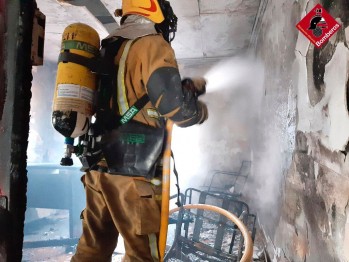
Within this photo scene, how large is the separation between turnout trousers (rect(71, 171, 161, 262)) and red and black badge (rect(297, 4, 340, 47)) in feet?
4.05

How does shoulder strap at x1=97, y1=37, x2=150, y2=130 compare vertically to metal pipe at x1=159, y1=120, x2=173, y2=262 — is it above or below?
above

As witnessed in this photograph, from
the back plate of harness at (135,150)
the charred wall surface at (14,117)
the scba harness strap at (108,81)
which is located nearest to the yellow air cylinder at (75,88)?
the scba harness strap at (108,81)

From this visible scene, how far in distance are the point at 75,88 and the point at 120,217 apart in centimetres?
72

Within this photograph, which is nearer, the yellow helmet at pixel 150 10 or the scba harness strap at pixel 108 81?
the scba harness strap at pixel 108 81

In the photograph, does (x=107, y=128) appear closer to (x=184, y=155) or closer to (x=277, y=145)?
(x=277, y=145)

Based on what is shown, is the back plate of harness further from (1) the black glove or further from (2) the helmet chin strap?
(2) the helmet chin strap

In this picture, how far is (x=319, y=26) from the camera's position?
1.54m

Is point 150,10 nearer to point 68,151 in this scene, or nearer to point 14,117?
point 68,151

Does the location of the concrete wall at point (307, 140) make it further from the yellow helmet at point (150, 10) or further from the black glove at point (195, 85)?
the yellow helmet at point (150, 10)

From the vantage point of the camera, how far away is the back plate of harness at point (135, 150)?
1472 mm

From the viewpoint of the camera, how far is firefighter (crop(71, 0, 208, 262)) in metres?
1.42

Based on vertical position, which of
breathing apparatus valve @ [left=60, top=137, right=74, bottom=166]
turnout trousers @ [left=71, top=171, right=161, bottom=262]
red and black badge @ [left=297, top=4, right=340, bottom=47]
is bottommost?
turnout trousers @ [left=71, top=171, right=161, bottom=262]

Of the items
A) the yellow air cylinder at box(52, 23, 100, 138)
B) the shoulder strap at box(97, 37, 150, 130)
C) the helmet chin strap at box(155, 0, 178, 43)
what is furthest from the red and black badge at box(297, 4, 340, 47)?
the yellow air cylinder at box(52, 23, 100, 138)

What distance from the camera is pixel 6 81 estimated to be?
2.36 ft
